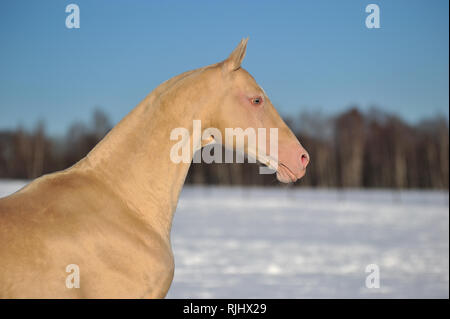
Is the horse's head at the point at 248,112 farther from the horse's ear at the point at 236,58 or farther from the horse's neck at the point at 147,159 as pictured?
the horse's neck at the point at 147,159

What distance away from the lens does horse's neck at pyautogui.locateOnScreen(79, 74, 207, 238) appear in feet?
7.45

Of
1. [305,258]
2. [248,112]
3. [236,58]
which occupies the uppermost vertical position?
[236,58]

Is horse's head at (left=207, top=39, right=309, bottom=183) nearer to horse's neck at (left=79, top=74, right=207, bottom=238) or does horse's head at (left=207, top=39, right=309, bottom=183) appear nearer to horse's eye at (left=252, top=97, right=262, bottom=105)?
horse's eye at (left=252, top=97, right=262, bottom=105)

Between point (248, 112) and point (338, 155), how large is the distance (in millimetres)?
52267

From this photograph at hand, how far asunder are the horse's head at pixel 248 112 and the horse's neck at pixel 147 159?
0.17 meters

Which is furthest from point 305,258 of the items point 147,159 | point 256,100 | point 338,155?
point 338,155

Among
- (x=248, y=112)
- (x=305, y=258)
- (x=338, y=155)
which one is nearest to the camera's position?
(x=248, y=112)

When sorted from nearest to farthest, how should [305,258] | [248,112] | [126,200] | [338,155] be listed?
[126,200]
[248,112]
[305,258]
[338,155]

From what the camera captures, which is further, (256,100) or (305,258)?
(305,258)

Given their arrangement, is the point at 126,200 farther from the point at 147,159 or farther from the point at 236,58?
the point at 236,58

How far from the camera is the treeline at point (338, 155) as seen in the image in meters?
46.0

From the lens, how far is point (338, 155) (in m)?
52.9

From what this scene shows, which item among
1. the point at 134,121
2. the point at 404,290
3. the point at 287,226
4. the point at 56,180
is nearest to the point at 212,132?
the point at 134,121

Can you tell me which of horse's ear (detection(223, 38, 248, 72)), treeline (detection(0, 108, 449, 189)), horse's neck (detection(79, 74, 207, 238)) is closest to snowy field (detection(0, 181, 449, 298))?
horse's neck (detection(79, 74, 207, 238))
